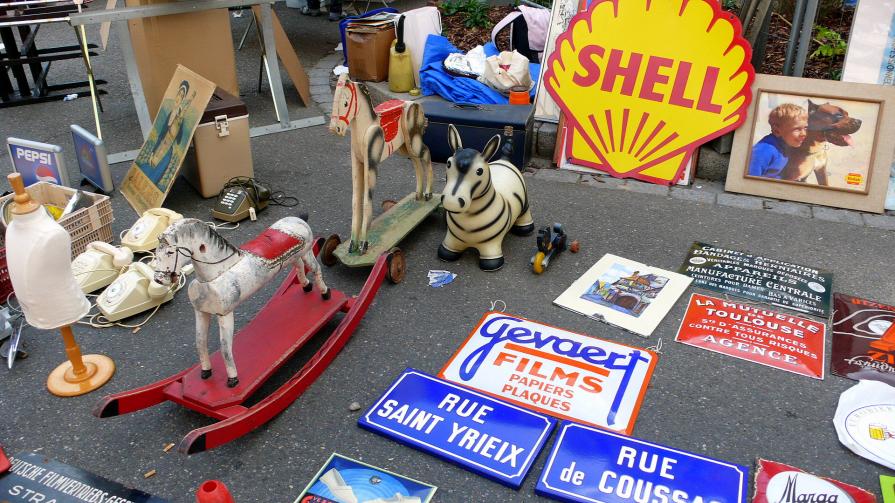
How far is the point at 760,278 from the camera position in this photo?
3301mm

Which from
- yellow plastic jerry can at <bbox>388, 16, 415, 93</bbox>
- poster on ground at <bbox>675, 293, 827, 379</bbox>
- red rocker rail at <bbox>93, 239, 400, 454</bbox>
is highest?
yellow plastic jerry can at <bbox>388, 16, 415, 93</bbox>

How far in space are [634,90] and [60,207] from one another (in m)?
Answer: 3.47

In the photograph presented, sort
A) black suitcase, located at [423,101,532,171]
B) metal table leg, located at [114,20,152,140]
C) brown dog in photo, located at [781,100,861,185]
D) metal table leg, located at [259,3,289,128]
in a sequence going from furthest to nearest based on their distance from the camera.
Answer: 1. metal table leg, located at [259,3,289,128]
2. metal table leg, located at [114,20,152,140]
3. black suitcase, located at [423,101,532,171]
4. brown dog in photo, located at [781,100,861,185]

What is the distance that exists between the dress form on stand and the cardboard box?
2.76m

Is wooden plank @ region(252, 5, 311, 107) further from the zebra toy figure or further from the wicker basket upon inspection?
the zebra toy figure

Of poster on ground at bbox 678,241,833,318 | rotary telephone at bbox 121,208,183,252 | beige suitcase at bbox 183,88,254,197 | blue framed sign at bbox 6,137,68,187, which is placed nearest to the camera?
poster on ground at bbox 678,241,833,318

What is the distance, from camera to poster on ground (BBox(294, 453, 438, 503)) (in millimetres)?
A: 2129

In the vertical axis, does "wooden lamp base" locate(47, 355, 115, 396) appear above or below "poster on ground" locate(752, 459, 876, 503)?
above

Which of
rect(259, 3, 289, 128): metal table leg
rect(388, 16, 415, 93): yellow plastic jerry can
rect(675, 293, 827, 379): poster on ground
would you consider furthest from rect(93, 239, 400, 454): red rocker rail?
rect(388, 16, 415, 93): yellow plastic jerry can

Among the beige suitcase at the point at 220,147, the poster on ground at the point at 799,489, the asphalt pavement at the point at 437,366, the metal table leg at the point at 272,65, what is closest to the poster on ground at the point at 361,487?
the asphalt pavement at the point at 437,366

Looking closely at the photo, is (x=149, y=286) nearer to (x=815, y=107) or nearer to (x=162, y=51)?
(x=162, y=51)

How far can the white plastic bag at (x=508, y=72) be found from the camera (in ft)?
16.1

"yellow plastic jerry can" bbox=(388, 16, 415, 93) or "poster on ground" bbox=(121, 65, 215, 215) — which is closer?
"poster on ground" bbox=(121, 65, 215, 215)

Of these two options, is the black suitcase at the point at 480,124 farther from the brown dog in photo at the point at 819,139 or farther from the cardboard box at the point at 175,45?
the cardboard box at the point at 175,45
